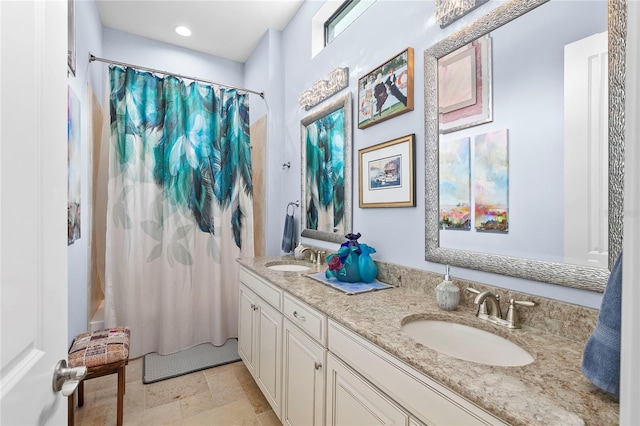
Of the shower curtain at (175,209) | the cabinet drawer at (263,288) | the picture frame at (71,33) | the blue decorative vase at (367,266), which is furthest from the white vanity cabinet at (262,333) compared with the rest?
the picture frame at (71,33)

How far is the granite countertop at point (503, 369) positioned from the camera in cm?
61

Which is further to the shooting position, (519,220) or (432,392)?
(519,220)

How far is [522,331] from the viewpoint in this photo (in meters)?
1.00

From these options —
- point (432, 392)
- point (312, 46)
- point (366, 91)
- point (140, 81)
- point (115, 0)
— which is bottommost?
point (432, 392)

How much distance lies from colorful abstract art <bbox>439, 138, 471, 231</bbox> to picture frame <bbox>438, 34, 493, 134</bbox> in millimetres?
81

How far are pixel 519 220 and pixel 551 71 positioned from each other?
49cm

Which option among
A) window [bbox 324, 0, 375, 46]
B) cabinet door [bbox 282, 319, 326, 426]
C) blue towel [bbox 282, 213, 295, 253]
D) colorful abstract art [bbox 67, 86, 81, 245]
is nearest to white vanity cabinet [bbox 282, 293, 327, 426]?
cabinet door [bbox 282, 319, 326, 426]

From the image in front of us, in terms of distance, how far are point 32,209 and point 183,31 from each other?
2899mm


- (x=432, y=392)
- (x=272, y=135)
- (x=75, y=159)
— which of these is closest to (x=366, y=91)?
(x=272, y=135)

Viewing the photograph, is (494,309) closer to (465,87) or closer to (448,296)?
(448,296)

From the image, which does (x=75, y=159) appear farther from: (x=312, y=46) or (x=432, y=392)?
(x=432, y=392)

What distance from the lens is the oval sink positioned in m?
0.97

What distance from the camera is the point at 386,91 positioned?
1651 mm

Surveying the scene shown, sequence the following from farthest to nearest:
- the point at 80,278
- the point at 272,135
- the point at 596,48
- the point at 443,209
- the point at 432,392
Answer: the point at 272,135 → the point at 80,278 → the point at 443,209 → the point at 596,48 → the point at 432,392
